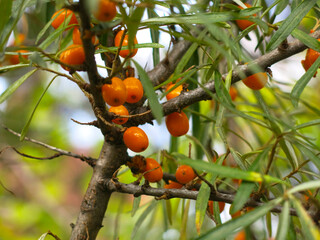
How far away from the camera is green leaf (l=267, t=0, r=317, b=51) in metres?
0.58

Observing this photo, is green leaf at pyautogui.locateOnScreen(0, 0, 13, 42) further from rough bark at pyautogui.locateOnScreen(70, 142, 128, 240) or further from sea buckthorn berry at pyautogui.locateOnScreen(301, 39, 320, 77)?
sea buckthorn berry at pyautogui.locateOnScreen(301, 39, 320, 77)

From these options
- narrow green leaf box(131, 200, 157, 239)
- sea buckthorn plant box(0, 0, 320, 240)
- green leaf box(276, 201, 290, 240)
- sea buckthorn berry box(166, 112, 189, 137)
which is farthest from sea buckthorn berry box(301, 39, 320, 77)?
narrow green leaf box(131, 200, 157, 239)

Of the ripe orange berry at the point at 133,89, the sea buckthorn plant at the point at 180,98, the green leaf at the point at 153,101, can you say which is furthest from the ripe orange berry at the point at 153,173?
the green leaf at the point at 153,101

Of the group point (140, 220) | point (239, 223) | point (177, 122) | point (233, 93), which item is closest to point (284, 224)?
point (239, 223)

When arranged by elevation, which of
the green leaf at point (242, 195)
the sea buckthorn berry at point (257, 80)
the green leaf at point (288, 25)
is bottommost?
the green leaf at point (242, 195)

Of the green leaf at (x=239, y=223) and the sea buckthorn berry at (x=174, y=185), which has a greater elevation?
the sea buckthorn berry at (x=174, y=185)

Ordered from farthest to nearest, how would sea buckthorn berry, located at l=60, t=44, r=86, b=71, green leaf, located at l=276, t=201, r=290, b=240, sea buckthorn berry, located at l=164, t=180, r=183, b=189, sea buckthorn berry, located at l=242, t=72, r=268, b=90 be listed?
sea buckthorn berry, located at l=164, t=180, r=183, b=189
sea buckthorn berry, located at l=242, t=72, r=268, b=90
sea buckthorn berry, located at l=60, t=44, r=86, b=71
green leaf, located at l=276, t=201, r=290, b=240

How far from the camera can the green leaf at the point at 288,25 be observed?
0.58m

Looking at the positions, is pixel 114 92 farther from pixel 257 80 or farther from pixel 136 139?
pixel 257 80

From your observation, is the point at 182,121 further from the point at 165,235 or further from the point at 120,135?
the point at 165,235

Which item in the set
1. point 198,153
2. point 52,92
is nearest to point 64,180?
point 52,92

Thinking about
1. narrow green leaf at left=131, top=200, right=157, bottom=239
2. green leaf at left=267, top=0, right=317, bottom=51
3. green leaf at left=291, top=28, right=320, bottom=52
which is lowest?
narrow green leaf at left=131, top=200, right=157, bottom=239

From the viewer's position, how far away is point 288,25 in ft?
1.92

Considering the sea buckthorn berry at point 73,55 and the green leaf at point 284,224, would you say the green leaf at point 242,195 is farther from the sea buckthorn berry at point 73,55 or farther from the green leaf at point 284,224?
the sea buckthorn berry at point 73,55
